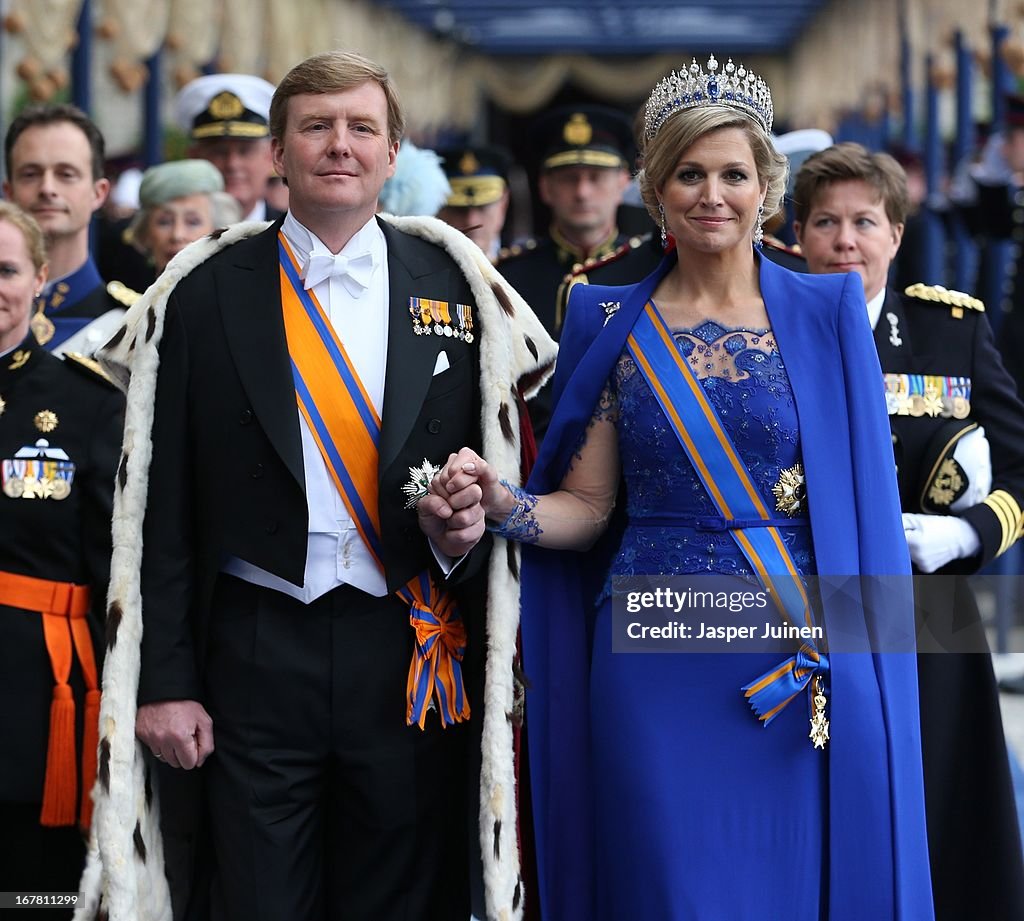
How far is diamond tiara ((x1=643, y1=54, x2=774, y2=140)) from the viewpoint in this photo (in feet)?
10.3

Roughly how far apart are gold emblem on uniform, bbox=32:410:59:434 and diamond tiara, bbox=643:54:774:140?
4.50 ft

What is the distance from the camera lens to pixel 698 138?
10.2 feet

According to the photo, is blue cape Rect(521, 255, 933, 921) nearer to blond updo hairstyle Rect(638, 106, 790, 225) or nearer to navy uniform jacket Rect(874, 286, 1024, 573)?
blond updo hairstyle Rect(638, 106, 790, 225)

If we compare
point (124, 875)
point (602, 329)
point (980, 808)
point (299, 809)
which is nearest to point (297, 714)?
point (299, 809)

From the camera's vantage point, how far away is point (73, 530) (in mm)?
3557

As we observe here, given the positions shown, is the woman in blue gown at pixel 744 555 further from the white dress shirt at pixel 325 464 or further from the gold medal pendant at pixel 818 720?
the white dress shirt at pixel 325 464

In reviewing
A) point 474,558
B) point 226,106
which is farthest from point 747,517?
point 226,106

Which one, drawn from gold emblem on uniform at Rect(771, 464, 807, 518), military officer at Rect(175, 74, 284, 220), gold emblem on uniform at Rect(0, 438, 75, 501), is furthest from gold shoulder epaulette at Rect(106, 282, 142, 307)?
gold emblem on uniform at Rect(771, 464, 807, 518)


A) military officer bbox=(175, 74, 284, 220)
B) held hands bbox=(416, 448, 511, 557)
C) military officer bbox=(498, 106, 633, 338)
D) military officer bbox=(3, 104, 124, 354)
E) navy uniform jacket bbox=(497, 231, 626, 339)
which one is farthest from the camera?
military officer bbox=(175, 74, 284, 220)

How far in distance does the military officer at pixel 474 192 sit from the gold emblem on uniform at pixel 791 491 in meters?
3.17

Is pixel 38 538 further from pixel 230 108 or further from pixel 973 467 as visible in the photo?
pixel 230 108

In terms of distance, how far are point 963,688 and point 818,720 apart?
83cm

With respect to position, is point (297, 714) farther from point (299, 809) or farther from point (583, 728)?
point (583, 728)

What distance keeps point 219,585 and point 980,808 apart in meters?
1.74
